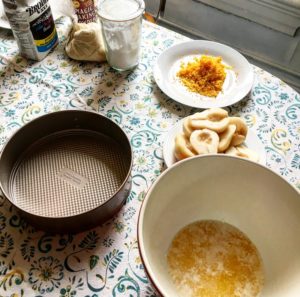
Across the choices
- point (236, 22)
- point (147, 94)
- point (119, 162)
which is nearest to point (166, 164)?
point (119, 162)

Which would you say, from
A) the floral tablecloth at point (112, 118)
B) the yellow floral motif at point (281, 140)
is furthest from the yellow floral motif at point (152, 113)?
the yellow floral motif at point (281, 140)

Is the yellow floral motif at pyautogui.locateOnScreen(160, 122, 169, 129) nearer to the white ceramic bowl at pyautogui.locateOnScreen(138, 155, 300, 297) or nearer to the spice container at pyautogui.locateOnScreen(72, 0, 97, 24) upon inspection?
the white ceramic bowl at pyautogui.locateOnScreen(138, 155, 300, 297)

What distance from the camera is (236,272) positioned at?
42 cm

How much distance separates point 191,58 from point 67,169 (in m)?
0.40

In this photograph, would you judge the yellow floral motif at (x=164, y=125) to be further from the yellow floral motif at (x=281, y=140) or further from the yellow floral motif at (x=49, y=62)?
the yellow floral motif at (x=49, y=62)

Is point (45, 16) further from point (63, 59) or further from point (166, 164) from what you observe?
point (166, 164)

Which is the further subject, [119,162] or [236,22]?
[236,22]

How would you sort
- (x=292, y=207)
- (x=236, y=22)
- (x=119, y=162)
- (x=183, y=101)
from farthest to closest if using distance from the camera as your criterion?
1. (x=236, y=22)
2. (x=183, y=101)
3. (x=119, y=162)
4. (x=292, y=207)

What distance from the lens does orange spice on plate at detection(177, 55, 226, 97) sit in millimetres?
675

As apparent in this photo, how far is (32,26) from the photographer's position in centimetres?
65

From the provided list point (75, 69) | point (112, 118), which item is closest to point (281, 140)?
point (112, 118)

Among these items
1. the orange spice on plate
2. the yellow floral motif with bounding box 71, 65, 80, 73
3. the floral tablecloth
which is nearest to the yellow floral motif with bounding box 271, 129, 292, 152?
the floral tablecloth

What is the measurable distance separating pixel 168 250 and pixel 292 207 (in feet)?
0.53

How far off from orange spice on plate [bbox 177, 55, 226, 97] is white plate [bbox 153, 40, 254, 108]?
0.03 feet
